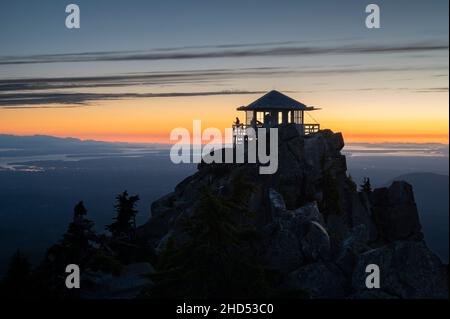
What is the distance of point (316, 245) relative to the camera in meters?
34.7

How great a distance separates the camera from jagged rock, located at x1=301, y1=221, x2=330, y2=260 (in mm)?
34312

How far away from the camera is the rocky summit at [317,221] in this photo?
30109 mm

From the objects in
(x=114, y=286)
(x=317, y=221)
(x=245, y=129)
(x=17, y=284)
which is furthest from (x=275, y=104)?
(x=17, y=284)

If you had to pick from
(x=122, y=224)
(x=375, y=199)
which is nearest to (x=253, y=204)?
(x=122, y=224)

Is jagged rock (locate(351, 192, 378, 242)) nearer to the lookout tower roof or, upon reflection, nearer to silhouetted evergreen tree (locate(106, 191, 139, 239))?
the lookout tower roof

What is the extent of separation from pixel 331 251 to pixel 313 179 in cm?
1408

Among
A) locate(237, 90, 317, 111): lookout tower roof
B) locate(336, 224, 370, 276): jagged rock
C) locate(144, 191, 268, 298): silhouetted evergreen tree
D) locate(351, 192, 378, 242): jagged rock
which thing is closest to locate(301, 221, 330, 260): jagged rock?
locate(336, 224, 370, 276): jagged rock

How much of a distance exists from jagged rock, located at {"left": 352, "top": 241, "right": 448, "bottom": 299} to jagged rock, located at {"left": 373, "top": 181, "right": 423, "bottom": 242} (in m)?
26.9

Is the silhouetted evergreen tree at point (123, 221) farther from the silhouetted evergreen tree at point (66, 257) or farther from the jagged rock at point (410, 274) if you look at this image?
the jagged rock at point (410, 274)

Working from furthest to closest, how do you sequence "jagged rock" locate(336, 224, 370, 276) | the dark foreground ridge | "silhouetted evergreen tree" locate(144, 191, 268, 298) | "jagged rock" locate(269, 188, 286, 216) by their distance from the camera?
"jagged rock" locate(269, 188, 286, 216) → "jagged rock" locate(336, 224, 370, 276) → the dark foreground ridge → "silhouetted evergreen tree" locate(144, 191, 268, 298)

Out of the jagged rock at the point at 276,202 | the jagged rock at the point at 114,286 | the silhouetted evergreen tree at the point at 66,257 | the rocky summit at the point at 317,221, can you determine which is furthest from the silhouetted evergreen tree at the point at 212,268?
the jagged rock at the point at 276,202
